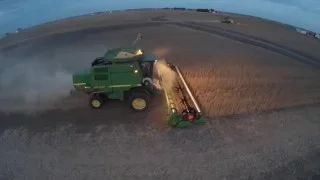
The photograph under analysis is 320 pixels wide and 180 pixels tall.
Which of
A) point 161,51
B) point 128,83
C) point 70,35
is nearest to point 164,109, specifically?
point 128,83

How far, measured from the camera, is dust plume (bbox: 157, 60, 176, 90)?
13688 mm

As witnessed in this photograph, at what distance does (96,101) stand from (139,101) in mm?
1270

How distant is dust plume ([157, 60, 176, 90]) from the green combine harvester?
0.35 meters

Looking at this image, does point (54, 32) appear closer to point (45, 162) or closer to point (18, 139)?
point (18, 139)

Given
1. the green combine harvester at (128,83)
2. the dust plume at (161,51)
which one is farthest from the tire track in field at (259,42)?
the green combine harvester at (128,83)

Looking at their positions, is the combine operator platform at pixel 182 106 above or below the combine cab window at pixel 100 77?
below

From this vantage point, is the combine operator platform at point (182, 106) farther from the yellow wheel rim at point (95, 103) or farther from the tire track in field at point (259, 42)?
the tire track in field at point (259, 42)

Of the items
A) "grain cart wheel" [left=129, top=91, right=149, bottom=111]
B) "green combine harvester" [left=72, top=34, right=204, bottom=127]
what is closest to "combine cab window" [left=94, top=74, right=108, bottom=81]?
"green combine harvester" [left=72, top=34, right=204, bottom=127]

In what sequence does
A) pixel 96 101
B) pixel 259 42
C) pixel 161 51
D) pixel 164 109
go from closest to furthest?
pixel 164 109 < pixel 96 101 < pixel 161 51 < pixel 259 42

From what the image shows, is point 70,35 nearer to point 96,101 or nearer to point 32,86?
point 32,86

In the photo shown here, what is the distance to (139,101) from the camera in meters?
12.9

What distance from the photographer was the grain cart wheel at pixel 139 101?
42.3ft

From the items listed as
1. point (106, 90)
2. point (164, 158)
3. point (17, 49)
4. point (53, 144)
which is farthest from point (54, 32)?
point (164, 158)

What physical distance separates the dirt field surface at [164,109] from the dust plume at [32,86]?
0.11 feet
